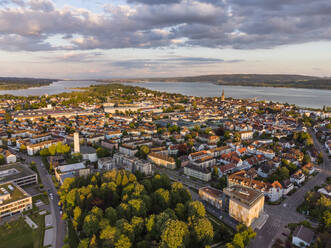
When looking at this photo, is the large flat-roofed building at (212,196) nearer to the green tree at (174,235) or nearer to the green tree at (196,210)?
the green tree at (196,210)

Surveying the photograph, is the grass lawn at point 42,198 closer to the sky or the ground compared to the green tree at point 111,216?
closer to the ground

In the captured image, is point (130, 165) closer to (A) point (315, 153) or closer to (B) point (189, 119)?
(A) point (315, 153)

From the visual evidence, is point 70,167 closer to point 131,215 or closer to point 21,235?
point 21,235

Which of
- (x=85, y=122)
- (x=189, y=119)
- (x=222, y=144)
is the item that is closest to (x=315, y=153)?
(x=222, y=144)

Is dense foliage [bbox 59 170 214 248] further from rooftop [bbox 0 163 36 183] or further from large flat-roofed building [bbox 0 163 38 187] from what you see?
rooftop [bbox 0 163 36 183]

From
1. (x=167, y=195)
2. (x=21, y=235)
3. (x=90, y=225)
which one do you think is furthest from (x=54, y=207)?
(x=167, y=195)

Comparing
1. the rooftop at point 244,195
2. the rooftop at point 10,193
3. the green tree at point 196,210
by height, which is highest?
the rooftop at point 244,195

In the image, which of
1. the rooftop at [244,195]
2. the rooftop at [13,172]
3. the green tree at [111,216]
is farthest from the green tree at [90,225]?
the rooftop at [13,172]
